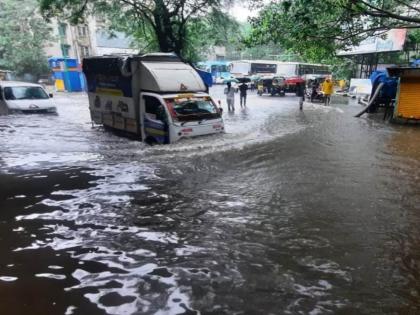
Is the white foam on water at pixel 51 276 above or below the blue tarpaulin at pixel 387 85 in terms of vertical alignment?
below

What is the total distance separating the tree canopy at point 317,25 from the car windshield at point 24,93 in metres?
8.88

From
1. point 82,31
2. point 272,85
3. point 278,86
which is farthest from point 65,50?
point 278,86

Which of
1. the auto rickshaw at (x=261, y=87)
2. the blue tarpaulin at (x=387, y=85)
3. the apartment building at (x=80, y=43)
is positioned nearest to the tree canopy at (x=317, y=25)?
the blue tarpaulin at (x=387, y=85)

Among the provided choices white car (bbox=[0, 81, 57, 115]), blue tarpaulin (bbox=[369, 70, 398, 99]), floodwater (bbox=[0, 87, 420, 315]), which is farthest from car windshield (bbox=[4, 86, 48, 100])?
blue tarpaulin (bbox=[369, 70, 398, 99])

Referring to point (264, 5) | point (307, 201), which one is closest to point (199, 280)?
point (307, 201)

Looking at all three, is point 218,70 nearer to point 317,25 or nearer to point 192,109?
point 192,109

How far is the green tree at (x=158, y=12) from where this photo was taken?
52.5 feet

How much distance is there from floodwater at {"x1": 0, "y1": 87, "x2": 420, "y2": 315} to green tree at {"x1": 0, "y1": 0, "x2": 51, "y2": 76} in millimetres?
29677

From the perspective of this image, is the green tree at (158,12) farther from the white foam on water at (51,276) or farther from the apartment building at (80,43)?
the apartment building at (80,43)

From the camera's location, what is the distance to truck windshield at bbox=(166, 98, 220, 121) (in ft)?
31.8

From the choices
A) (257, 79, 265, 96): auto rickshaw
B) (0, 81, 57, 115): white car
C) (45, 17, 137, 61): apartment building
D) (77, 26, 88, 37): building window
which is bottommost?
(257, 79, 265, 96): auto rickshaw

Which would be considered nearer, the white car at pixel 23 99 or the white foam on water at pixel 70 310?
the white foam on water at pixel 70 310

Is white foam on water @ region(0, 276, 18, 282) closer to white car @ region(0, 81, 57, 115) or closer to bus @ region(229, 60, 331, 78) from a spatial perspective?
white car @ region(0, 81, 57, 115)

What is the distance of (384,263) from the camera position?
409 cm
